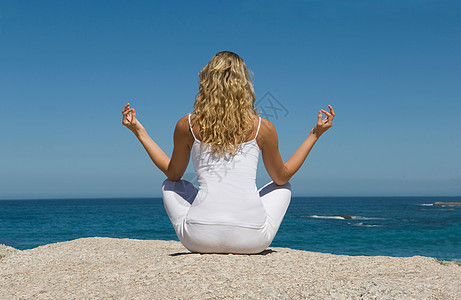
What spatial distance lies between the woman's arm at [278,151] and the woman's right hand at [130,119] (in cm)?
136

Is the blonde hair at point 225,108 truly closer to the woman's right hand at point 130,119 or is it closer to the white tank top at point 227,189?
the white tank top at point 227,189

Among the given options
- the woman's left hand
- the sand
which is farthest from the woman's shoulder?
the sand

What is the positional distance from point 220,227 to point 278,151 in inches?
36.3

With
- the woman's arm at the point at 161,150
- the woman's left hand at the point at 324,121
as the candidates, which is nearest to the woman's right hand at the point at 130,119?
the woman's arm at the point at 161,150

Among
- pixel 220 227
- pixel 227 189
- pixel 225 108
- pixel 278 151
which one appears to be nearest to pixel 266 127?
pixel 278 151

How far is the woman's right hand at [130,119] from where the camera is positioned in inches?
169

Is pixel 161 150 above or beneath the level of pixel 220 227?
above

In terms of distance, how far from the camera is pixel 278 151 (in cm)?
405

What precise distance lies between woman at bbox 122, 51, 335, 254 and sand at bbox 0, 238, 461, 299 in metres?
0.32

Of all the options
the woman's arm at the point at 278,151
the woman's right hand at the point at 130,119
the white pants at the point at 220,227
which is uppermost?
the woman's right hand at the point at 130,119

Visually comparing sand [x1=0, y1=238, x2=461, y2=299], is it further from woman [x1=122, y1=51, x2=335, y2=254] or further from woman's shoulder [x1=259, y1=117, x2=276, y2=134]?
woman's shoulder [x1=259, y1=117, x2=276, y2=134]

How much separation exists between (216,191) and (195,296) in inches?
38.4

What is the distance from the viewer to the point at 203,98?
13.1 feet

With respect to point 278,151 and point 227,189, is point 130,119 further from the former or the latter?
point 278,151
